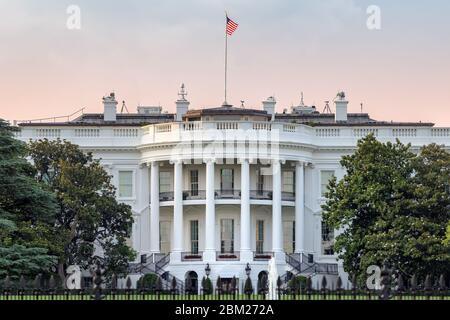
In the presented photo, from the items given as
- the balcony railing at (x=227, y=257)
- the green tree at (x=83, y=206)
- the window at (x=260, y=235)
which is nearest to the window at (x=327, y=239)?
the window at (x=260, y=235)

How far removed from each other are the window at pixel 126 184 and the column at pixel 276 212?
9.83m

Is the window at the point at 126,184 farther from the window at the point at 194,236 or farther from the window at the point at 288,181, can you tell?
the window at the point at 288,181

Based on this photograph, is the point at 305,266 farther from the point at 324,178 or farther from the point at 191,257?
the point at 324,178

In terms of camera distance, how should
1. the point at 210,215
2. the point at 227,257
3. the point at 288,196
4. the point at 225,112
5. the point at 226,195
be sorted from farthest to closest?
the point at 288,196
the point at 226,195
the point at 225,112
the point at 210,215
the point at 227,257

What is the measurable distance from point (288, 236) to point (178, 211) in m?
7.81

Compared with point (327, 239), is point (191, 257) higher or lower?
lower

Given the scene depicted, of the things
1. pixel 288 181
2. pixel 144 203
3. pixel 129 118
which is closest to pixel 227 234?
pixel 288 181

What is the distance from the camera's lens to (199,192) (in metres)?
120

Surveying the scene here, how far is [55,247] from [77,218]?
351 inches

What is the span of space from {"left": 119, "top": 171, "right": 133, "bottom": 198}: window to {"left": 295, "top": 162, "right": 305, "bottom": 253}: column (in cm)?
1080

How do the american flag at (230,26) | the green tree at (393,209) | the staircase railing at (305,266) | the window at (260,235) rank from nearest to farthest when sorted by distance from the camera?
the green tree at (393,209)
the staircase railing at (305,266)
the american flag at (230,26)
the window at (260,235)

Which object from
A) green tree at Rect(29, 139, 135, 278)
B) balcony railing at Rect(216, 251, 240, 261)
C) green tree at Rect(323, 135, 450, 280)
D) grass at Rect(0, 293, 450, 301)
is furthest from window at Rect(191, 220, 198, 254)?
grass at Rect(0, 293, 450, 301)

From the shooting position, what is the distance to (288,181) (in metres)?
122

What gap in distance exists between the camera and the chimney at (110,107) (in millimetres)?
127750
